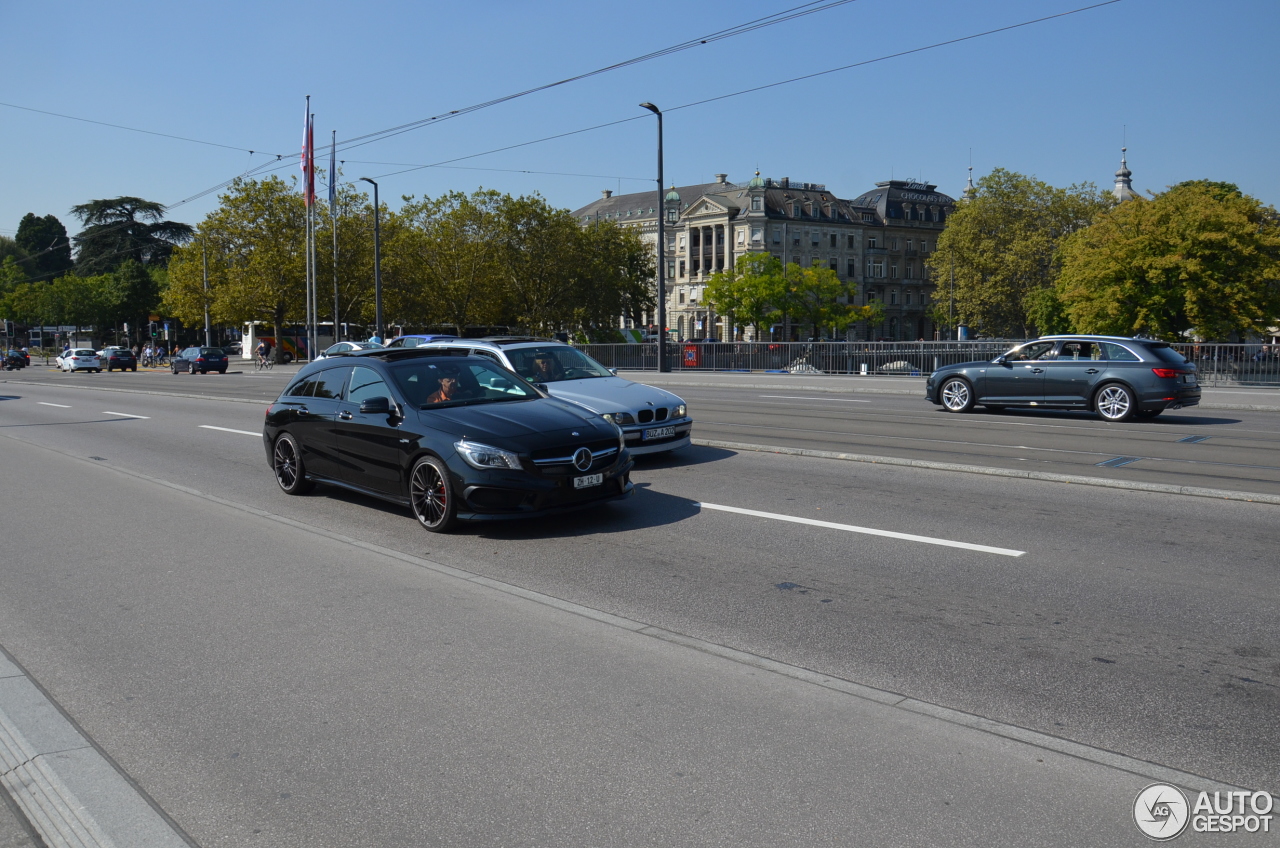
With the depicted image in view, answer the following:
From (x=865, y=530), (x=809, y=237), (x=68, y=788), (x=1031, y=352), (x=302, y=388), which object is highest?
(x=809, y=237)

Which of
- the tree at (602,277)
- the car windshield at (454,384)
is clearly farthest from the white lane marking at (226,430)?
the tree at (602,277)

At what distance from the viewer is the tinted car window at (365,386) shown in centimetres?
923

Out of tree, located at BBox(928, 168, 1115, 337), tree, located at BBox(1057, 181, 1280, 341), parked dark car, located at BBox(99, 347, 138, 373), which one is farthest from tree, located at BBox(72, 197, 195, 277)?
tree, located at BBox(1057, 181, 1280, 341)

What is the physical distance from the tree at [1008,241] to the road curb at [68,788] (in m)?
84.3

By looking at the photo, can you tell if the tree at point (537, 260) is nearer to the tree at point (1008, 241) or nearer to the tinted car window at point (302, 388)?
the tree at point (1008, 241)

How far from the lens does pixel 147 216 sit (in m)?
113

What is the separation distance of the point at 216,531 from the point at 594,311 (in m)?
65.3

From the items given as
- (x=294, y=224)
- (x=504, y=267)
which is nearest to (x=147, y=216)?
(x=294, y=224)

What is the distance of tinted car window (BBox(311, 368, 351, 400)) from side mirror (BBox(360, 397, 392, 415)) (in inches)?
38.6

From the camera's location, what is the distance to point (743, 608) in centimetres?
600

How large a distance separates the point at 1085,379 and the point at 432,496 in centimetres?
1345

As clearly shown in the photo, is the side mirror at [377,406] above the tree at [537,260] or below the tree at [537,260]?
below

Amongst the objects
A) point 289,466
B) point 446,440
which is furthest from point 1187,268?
point 446,440

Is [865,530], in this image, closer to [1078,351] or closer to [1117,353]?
[1117,353]
